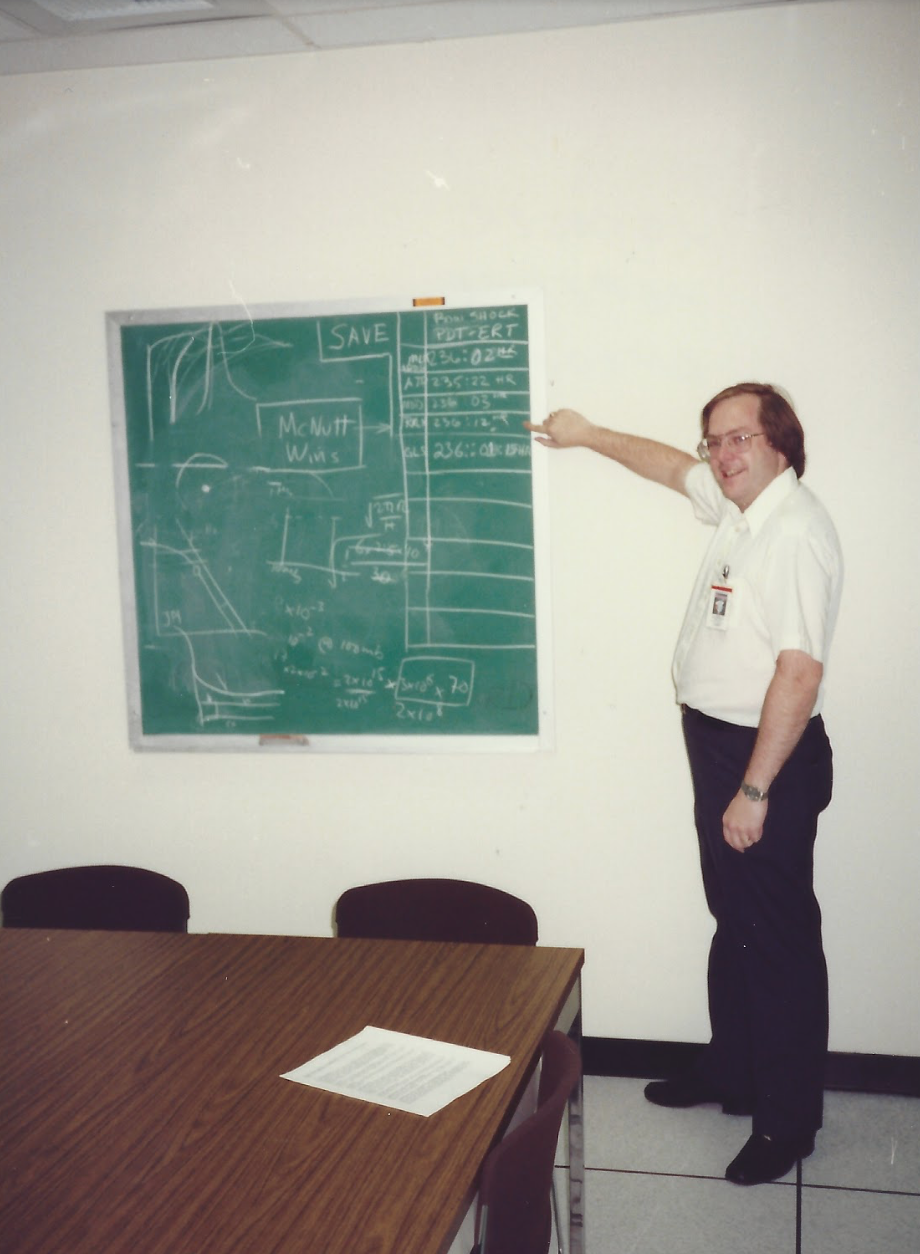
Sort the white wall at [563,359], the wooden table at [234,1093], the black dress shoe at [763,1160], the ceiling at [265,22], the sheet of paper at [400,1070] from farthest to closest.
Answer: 1. the white wall at [563,359]
2. the ceiling at [265,22]
3. the black dress shoe at [763,1160]
4. the sheet of paper at [400,1070]
5. the wooden table at [234,1093]

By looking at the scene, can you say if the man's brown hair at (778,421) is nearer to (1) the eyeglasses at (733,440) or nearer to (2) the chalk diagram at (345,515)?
(1) the eyeglasses at (733,440)

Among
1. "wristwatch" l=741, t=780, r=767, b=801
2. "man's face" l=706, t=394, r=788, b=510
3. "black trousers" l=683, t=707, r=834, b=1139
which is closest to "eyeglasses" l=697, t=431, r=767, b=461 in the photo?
"man's face" l=706, t=394, r=788, b=510

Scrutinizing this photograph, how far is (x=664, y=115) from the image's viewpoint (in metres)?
2.94

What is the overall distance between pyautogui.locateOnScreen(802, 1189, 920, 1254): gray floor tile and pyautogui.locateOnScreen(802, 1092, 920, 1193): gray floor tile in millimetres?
53

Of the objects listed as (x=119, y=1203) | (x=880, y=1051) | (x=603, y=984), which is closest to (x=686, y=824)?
(x=603, y=984)

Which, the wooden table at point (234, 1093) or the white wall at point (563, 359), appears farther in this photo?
the white wall at point (563, 359)

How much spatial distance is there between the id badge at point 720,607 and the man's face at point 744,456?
0.77 ft

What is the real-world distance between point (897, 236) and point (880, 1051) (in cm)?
221

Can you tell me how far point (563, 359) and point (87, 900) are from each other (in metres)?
1.87

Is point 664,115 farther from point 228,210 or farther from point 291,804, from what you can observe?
point 291,804

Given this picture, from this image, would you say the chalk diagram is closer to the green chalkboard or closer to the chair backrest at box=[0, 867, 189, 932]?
the green chalkboard

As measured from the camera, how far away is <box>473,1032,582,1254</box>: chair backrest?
4.31 feet

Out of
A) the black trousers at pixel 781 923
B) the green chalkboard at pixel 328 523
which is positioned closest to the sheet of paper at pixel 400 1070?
the black trousers at pixel 781 923

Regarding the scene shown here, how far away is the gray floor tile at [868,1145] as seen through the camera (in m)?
2.60
